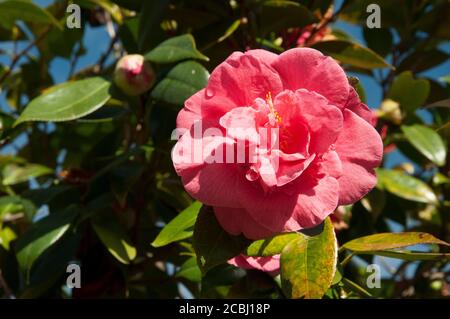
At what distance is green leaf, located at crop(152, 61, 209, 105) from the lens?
42.1 inches

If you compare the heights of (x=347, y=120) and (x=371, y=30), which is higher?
(x=347, y=120)

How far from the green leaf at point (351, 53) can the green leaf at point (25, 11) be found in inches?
24.1

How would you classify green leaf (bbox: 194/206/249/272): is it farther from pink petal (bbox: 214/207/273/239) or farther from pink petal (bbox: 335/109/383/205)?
pink petal (bbox: 335/109/383/205)

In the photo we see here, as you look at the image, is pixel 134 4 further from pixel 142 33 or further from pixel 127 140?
pixel 127 140

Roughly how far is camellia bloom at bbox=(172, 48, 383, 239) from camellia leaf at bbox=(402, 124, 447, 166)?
2.31 feet

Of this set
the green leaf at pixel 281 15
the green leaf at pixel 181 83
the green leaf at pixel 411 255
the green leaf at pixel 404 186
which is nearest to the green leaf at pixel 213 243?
the green leaf at pixel 411 255

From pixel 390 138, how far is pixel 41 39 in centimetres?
100

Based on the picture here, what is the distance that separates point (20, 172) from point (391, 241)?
3.23 ft

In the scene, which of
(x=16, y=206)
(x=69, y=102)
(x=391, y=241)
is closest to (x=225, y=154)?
(x=391, y=241)

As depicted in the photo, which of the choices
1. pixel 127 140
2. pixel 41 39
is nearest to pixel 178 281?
pixel 127 140

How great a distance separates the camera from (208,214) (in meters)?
0.84

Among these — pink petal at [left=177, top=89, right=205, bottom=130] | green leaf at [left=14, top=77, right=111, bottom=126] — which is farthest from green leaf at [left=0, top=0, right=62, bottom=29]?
pink petal at [left=177, top=89, right=205, bottom=130]

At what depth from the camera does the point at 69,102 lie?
117cm

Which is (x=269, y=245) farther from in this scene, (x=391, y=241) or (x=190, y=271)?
(x=190, y=271)
